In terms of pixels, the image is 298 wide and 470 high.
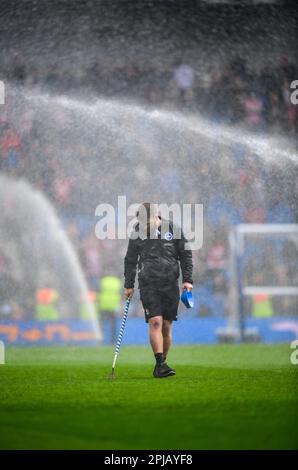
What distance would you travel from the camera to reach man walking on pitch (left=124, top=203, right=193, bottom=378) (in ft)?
30.1

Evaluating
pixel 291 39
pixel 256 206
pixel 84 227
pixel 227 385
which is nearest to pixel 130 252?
pixel 227 385

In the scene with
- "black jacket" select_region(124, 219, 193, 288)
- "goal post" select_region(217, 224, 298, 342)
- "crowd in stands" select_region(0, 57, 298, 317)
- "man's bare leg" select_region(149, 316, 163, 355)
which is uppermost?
"crowd in stands" select_region(0, 57, 298, 317)

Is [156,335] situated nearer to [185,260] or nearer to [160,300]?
[160,300]

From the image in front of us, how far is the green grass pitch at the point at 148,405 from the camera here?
557 cm

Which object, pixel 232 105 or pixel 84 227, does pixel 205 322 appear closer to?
pixel 84 227

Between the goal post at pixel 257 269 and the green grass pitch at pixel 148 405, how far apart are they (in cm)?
541

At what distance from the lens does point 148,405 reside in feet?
23.4

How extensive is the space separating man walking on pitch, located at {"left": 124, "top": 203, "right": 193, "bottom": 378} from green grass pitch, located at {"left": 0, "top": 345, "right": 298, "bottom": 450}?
44 cm

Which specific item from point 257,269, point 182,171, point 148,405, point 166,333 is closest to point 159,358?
point 166,333

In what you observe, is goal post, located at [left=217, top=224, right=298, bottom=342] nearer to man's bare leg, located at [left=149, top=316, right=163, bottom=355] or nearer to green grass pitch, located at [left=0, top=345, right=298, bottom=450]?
green grass pitch, located at [left=0, top=345, right=298, bottom=450]

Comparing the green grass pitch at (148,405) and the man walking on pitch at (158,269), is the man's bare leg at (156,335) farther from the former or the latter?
the green grass pitch at (148,405)

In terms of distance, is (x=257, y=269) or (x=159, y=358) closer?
(x=159, y=358)

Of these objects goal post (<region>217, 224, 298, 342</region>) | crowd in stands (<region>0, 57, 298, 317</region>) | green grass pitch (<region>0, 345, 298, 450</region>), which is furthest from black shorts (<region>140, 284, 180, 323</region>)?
crowd in stands (<region>0, 57, 298, 317</region>)

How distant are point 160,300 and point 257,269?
9882 mm
